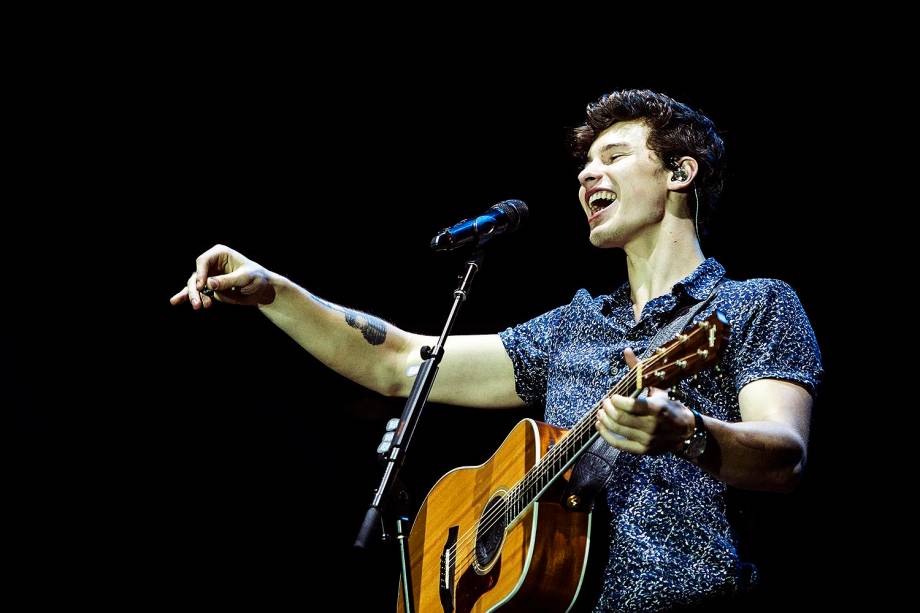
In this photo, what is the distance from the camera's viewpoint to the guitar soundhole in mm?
2221

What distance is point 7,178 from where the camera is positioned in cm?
382

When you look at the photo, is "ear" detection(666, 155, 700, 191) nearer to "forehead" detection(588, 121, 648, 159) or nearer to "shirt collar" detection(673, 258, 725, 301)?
"forehead" detection(588, 121, 648, 159)

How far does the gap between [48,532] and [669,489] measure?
275 cm

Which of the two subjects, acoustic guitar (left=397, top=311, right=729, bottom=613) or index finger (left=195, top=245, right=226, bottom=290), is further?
index finger (left=195, top=245, right=226, bottom=290)

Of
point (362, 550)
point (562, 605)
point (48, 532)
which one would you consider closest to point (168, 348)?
point (48, 532)

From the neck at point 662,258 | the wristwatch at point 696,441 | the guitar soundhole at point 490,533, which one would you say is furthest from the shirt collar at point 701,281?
the guitar soundhole at point 490,533

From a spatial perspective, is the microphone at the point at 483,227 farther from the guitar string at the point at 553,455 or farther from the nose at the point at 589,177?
the guitar string at the point at 553,455

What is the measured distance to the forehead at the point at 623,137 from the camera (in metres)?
3.00

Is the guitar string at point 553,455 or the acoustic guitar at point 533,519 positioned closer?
the acoustic guitar at point 533,519

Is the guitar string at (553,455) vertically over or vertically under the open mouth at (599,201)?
under

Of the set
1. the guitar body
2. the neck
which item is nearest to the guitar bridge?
the guitar body

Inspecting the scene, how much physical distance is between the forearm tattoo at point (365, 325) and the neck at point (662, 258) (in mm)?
897

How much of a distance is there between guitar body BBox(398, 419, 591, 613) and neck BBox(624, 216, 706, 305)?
72cm

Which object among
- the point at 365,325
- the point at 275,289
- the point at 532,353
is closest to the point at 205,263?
the point at 275,289
